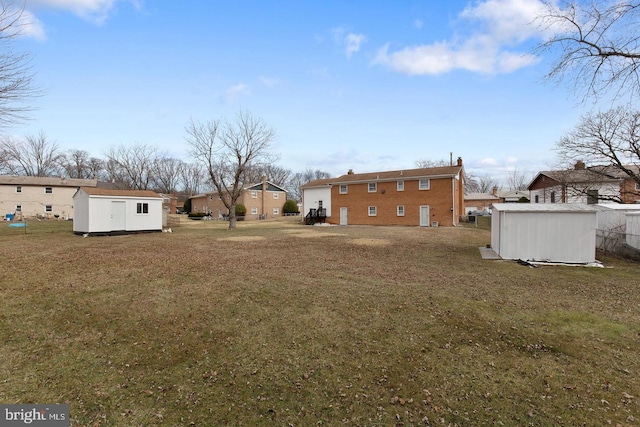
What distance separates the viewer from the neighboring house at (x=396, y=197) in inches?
1169

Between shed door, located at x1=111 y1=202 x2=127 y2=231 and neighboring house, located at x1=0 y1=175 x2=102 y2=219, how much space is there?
30258mm

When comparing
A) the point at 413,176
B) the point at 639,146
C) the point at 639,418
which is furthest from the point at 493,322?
the point at 413,176

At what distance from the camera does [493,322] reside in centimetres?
604

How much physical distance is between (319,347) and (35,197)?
174ft

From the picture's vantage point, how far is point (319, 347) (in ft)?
16.8

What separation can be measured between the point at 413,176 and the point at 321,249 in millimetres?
19239

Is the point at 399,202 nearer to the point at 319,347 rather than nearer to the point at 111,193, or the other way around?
the point at 111,193

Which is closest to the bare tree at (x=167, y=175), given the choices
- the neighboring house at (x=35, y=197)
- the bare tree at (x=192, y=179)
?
the bare tree at (x=192, y=179)

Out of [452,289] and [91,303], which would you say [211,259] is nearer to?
[91,303]

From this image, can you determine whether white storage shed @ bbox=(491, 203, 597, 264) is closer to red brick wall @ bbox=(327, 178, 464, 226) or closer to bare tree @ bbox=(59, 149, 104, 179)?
red brick wall @ bbox=(327, 178, 464, 226)

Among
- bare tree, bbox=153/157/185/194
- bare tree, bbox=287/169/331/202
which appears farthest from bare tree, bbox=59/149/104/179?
bare tree, bbox=287/169/331/202

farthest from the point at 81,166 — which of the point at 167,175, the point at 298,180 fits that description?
the point at 298,180

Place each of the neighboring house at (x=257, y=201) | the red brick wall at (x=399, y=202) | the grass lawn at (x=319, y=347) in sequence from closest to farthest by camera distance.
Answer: the grass lawn at (x=319, y=347) < the red brick wall at (x=399, y=202) < the neighboring house at (x=257, y=201)

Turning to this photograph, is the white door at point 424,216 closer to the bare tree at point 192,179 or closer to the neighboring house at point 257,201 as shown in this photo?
the neighboring house at point 257,201
